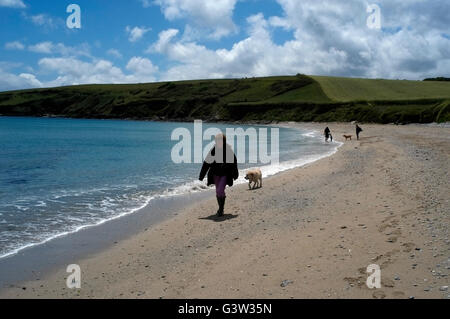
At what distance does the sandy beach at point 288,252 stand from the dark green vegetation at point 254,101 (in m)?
61.9

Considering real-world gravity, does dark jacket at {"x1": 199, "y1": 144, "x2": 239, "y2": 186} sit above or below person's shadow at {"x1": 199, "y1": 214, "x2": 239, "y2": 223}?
above

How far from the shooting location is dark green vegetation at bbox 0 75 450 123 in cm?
8581

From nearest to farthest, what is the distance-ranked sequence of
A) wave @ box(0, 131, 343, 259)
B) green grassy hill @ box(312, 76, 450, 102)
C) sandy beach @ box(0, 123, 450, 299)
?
1. sandy beach @ box(0, 123, 450, 299)
2. wave @ box(0, 131, 343, 259)
3. green grassy hill @ box(312, 76, 450, 102)

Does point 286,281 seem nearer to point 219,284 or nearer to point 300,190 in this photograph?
point 219,284

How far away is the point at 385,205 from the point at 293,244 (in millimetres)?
3789

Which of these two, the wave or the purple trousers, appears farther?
the purple trousers

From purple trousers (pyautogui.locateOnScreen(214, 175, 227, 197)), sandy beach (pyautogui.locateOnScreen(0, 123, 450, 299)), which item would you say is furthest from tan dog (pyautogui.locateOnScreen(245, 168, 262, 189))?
purple trousers (pyautogui.locateOnScreen(214, 175, 227, 197))

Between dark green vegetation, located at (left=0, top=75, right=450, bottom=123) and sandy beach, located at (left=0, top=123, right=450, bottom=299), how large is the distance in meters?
61.9

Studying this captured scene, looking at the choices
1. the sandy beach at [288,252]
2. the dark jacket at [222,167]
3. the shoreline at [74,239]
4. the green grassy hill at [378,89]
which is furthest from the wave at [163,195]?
the green grassy hill at [378,89]

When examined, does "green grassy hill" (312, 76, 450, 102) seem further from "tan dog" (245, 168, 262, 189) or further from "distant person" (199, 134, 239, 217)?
"distant person" (199, 134, 239, 217)

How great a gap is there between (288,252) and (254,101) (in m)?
128

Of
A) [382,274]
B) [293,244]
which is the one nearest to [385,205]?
[293,244]

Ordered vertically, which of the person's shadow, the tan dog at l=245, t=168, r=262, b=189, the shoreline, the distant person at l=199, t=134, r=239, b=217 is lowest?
the shoreline

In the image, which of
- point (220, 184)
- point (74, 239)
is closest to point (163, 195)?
point (220, 184)
